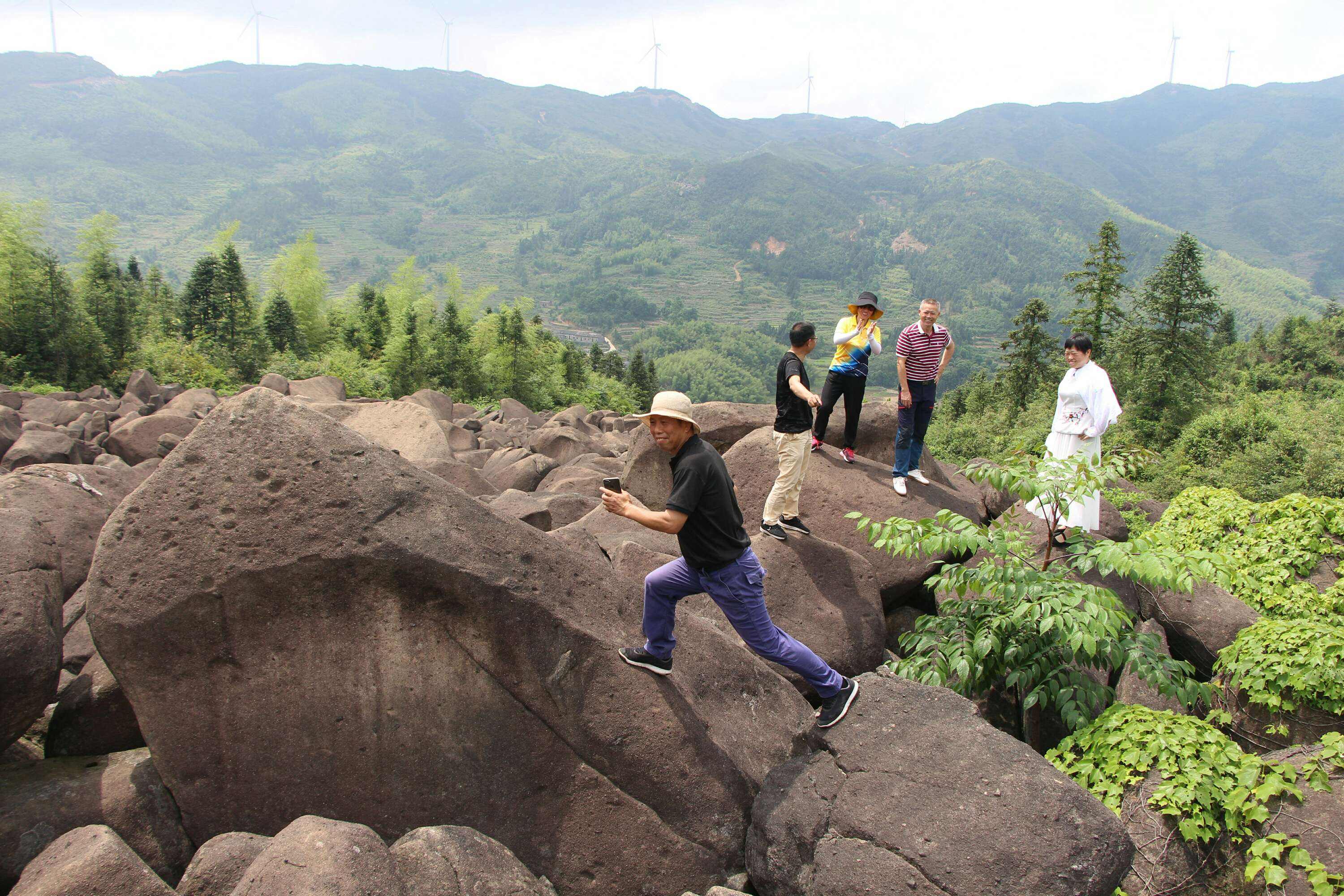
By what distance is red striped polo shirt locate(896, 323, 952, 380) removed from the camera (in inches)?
330

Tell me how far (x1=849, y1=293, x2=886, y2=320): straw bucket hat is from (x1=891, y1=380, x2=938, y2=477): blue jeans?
0.84m

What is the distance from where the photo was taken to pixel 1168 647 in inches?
280

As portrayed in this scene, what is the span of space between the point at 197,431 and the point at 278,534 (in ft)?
2.66

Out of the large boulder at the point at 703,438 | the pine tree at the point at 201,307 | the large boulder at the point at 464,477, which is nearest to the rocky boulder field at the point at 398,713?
the large boulder at the point at 464,477

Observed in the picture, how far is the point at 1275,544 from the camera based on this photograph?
803cm

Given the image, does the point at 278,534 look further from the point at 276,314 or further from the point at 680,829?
the point at 276,314

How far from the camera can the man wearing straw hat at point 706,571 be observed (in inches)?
192

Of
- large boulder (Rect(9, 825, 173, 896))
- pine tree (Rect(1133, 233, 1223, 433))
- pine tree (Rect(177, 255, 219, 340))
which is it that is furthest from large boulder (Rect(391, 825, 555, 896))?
pine tree (Rect(177, 255, 219, 340))

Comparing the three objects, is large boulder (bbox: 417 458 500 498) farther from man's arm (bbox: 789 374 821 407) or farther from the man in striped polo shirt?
the man in striped polo shirt

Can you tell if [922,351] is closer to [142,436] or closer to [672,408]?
[672,408]

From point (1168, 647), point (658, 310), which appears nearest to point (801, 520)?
point (1168, 647)

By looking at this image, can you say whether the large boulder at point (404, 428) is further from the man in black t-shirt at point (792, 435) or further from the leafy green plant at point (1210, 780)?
the leafy green plant at point (1210, 780)

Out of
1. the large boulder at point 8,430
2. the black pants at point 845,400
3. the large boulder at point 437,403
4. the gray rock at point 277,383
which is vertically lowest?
the large boulder at point 437,403

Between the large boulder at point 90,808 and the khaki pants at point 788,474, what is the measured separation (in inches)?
198
